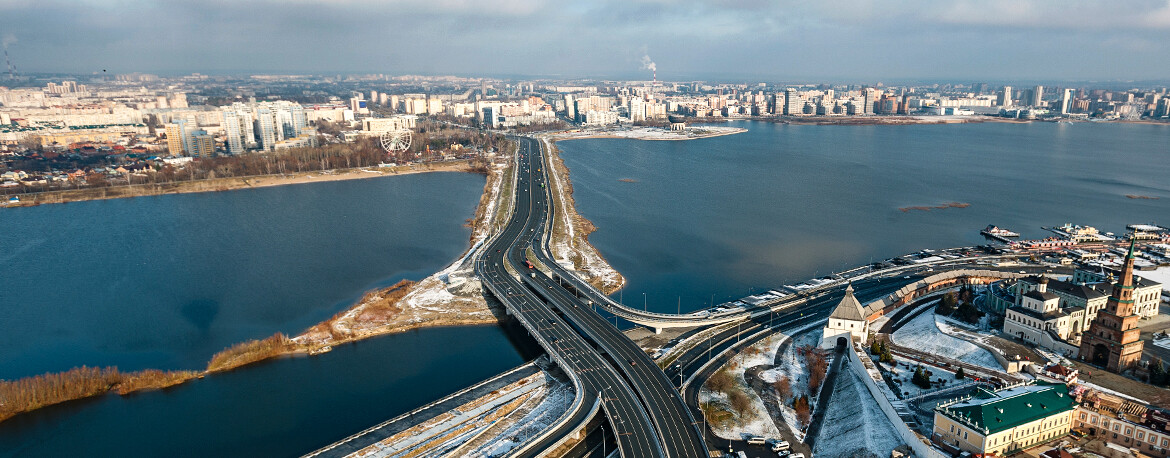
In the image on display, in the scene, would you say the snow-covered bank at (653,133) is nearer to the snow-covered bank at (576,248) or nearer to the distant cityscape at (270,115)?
the distant cityscape at (270,115)

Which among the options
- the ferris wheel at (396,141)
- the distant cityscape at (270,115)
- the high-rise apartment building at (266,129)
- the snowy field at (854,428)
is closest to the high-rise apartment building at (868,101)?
the distant cityscape at (270,115)

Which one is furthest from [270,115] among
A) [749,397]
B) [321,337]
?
[749,397]

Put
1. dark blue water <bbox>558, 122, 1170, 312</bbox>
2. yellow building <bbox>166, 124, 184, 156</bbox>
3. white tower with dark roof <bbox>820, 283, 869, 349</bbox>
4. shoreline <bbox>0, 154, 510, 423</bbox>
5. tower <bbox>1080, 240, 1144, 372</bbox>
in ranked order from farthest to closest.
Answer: yellow building <bbox>166, 124, 184, 156</bbox>, dark blue water <bbox>558, 122, 1170, 312</bbox>, white tower with dark roof <bbox>820, 283, 869, 349</bbox>, shoreline <bbox>0, 154, 510, 423</bbox>, tower <bbox>1080, 240, 1144, 372</bbox>

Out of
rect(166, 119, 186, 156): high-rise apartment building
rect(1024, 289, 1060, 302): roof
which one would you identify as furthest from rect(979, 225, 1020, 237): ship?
rect(166, 119, 186, 156): high-rise apartment building

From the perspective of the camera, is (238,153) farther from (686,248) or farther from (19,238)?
(686,248)

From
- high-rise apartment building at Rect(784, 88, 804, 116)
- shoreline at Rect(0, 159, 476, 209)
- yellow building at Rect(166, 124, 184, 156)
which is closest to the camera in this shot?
shoreline at Rect(0, 159, 476, 209)

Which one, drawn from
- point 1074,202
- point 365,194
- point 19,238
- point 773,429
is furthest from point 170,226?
point 1074,202

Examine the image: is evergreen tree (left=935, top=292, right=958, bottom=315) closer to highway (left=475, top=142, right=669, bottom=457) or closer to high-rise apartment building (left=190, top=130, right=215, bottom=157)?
highway (left=475, top=142, right=669, bottom=457)
